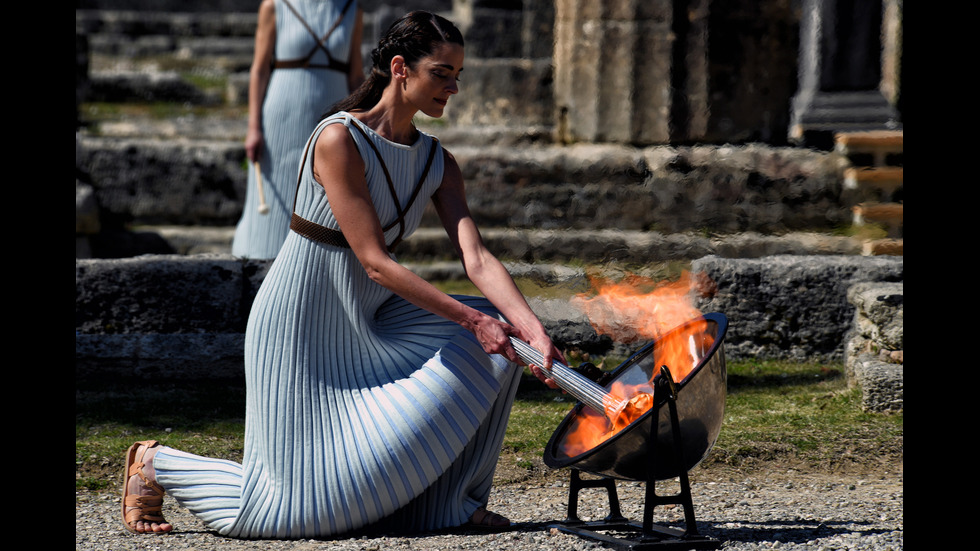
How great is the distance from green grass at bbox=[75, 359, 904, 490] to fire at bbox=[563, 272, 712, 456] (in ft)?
0.84

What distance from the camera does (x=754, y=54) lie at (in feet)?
22.3

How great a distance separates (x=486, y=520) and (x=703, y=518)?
0.72 metres

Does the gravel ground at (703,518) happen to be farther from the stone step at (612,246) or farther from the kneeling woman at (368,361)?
the stone step at (612,246)

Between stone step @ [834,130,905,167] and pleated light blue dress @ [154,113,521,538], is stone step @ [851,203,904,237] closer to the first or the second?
stone step @ [834,130,905,167]

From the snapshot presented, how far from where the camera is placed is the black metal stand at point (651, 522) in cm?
277

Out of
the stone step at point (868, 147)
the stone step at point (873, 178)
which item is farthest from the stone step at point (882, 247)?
the stone step at point (868, 147)

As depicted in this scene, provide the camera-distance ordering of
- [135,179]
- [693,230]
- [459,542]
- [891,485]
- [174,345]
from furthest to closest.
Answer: [135,179], [693,230], [174,345], [891,485], [459,542]

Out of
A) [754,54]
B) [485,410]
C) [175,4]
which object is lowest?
[485,410]

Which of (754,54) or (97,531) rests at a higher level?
(754,54)

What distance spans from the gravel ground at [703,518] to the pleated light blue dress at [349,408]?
11 centimetres

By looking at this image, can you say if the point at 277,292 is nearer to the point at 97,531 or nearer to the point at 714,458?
the point at 97,531

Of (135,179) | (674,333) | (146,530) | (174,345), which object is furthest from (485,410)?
(135,179)

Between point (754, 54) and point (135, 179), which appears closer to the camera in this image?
point (754, 54)

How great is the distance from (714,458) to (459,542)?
1417 mm
